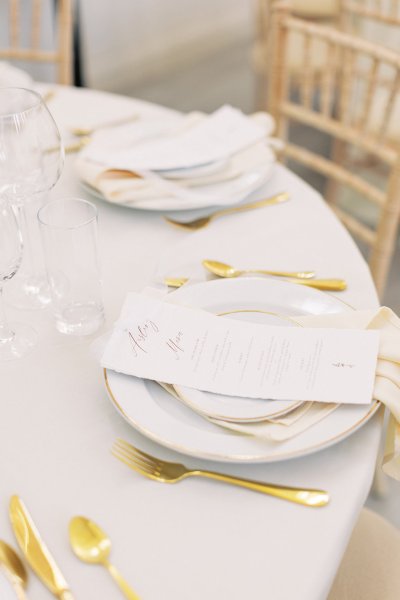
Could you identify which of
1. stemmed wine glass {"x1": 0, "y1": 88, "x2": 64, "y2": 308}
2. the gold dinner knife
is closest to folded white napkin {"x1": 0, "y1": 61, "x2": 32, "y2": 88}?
stemmed wine glass {"x1": 0, "y1": 88, "x2": 64, "y2": 308}

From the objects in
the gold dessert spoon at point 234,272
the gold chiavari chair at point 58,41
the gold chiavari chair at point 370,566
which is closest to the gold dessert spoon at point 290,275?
the gold dessert spoon at point 234,272

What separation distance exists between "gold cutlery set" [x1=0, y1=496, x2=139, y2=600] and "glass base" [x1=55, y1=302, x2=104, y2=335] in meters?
0.27

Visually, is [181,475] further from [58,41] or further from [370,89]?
[58,41]

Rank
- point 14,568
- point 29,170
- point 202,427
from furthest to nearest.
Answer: point 29,170, point 202,427, point 14,568

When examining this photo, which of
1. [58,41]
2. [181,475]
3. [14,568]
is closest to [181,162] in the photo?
[181,475]

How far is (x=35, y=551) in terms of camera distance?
0.60 meters

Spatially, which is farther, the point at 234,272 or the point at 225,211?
the point at 225,211

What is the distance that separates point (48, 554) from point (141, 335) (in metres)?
0.27

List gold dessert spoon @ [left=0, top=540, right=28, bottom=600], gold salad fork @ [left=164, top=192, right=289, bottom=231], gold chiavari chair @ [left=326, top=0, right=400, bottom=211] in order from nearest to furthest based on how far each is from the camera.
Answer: gold dessert spoon @ [left=0, top=540, right=28, bottom=600]
gold salad fork @ [left=164, top=192, right=289, bottom=231]
gold chiavari chair @ [left=326, top=0, right=400, bottom=211]

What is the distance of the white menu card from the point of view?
71 cm

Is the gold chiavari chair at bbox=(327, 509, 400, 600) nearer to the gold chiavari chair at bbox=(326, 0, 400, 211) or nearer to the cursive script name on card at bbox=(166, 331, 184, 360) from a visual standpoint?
the cursive script name on card at bbox=(166, 331, 184, 360)

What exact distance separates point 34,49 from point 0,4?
110 centimetres

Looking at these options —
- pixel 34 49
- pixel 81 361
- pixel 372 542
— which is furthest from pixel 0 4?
pixel 372 542

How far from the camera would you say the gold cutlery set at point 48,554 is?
573mm
